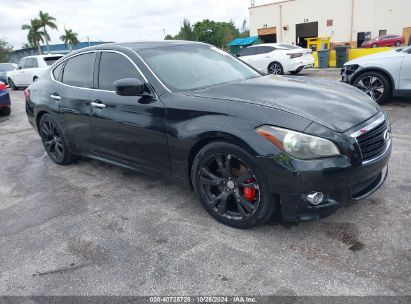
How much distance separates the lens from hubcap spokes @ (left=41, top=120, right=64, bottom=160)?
5.15m

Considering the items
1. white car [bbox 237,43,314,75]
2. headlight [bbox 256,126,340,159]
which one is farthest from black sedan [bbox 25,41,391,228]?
white car [bbox 237,43,314,75]

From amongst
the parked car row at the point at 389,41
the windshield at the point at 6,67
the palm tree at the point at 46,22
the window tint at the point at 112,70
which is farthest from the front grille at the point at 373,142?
the palm tree at the point at 46,22

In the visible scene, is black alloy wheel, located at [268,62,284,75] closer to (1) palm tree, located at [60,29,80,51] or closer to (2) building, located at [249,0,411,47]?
(2) building, located at [249,0,411,47]

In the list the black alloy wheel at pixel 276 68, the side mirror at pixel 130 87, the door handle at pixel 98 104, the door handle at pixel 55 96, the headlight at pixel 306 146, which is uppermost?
the side mirror at pixel 130 87

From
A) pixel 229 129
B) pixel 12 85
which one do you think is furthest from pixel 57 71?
pixel 12 85

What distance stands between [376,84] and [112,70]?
5.78 m

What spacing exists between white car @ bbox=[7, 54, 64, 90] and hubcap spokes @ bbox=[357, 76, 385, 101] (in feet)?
41.0

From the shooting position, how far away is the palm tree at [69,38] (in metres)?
69.6

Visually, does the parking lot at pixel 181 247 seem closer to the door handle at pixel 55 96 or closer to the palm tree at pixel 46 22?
the door handle at pixel 55 96

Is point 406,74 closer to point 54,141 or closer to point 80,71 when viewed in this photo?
point 80,71

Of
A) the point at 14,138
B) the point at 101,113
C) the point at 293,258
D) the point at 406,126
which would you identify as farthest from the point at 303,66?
the point at 293,258

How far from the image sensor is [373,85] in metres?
7.58

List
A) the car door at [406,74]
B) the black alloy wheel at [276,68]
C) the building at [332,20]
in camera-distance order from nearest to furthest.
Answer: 1. the car door at [406,74]
2. the black alloy wheel at [276,68]
3. the building at [332,20]

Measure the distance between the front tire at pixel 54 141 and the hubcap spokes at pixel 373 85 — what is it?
5.94 metres
